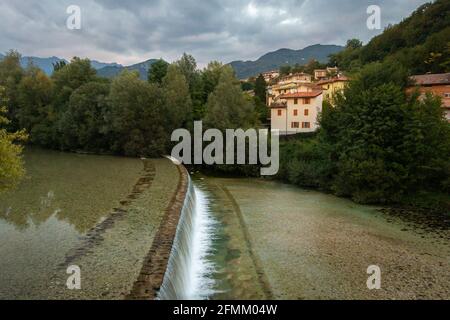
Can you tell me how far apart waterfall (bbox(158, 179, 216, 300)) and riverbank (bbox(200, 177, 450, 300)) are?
33.4 inches

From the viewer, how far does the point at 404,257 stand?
11.9 meters

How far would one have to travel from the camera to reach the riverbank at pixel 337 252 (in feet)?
31.1

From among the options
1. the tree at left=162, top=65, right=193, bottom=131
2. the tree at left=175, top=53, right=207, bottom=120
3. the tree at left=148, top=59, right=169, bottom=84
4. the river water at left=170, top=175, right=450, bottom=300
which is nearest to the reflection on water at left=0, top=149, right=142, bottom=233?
the river water at left=170, top=175, right=450, bottom=300

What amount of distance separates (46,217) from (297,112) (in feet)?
129

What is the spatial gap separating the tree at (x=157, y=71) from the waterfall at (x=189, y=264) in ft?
122

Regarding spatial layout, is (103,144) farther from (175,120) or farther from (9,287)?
(9,287)

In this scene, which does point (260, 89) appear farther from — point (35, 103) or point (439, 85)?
point (35, 103)

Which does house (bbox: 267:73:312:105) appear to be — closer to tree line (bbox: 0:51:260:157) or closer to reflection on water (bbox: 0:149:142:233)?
tree line (bbox: 0:51:260:157)

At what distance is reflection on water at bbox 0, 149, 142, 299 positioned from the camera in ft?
27.0

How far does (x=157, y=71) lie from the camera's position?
1933 inches

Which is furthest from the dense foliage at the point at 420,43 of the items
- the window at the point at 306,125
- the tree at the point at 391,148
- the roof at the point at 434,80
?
the tree at the point at 391,148

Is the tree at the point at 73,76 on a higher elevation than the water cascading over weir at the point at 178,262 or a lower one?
higher

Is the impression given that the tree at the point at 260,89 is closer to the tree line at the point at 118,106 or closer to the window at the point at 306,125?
the tree line at the point at 118,106
